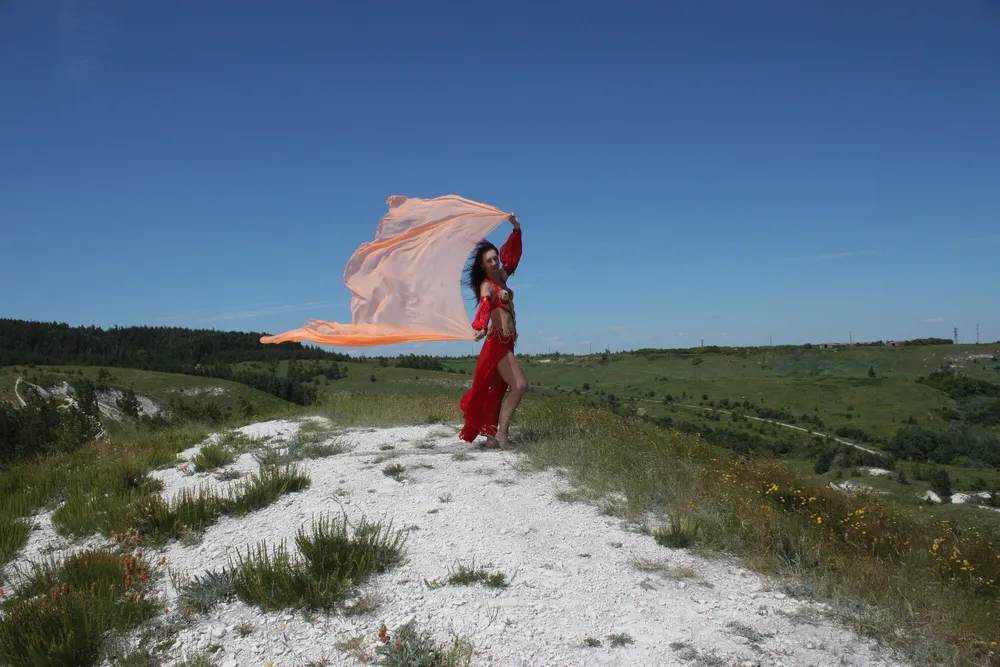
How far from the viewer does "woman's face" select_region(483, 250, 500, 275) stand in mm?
8234

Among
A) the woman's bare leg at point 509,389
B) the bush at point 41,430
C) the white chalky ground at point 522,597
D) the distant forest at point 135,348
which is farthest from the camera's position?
the distant forest at point 135,348

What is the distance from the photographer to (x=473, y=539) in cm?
510

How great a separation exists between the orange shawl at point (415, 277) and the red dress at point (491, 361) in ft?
1.10

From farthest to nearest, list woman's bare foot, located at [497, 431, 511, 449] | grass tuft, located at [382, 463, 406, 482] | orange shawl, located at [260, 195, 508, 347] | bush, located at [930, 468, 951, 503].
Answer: bush, located at [930, 468, 951, 503] < orange shawl, located at [260, 195, 508, 347] < woman's bare foot, located at [497, 431, 511, 449] < grass tuft, located at [382, 463, 406, 482]

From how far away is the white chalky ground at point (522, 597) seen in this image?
357 cm

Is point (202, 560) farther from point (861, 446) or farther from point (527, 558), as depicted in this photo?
point (861, 446)

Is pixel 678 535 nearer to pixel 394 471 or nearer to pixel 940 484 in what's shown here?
pixel 394 471

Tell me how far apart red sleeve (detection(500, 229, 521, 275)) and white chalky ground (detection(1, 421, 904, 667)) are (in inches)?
126

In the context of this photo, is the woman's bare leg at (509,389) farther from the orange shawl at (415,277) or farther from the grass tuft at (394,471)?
the grass tuft at (394,471)

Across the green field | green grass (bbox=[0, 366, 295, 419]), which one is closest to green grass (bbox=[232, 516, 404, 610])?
the green field

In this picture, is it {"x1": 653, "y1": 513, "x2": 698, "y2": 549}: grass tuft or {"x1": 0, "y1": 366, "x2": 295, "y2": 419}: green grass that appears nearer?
{"x1": 653, "y1": 513, "x2": 698, "y2": 549}: grass tuft

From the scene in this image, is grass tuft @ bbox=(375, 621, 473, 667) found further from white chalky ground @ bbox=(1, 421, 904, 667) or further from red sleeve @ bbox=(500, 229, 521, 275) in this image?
red sleeve @ bbox=(500, 229, 521, 275)

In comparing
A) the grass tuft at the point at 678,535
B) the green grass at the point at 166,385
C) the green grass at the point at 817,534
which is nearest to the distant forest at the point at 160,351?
the green grass at the point at 166,385

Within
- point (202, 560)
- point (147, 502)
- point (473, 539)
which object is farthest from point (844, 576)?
point (147, 502)
